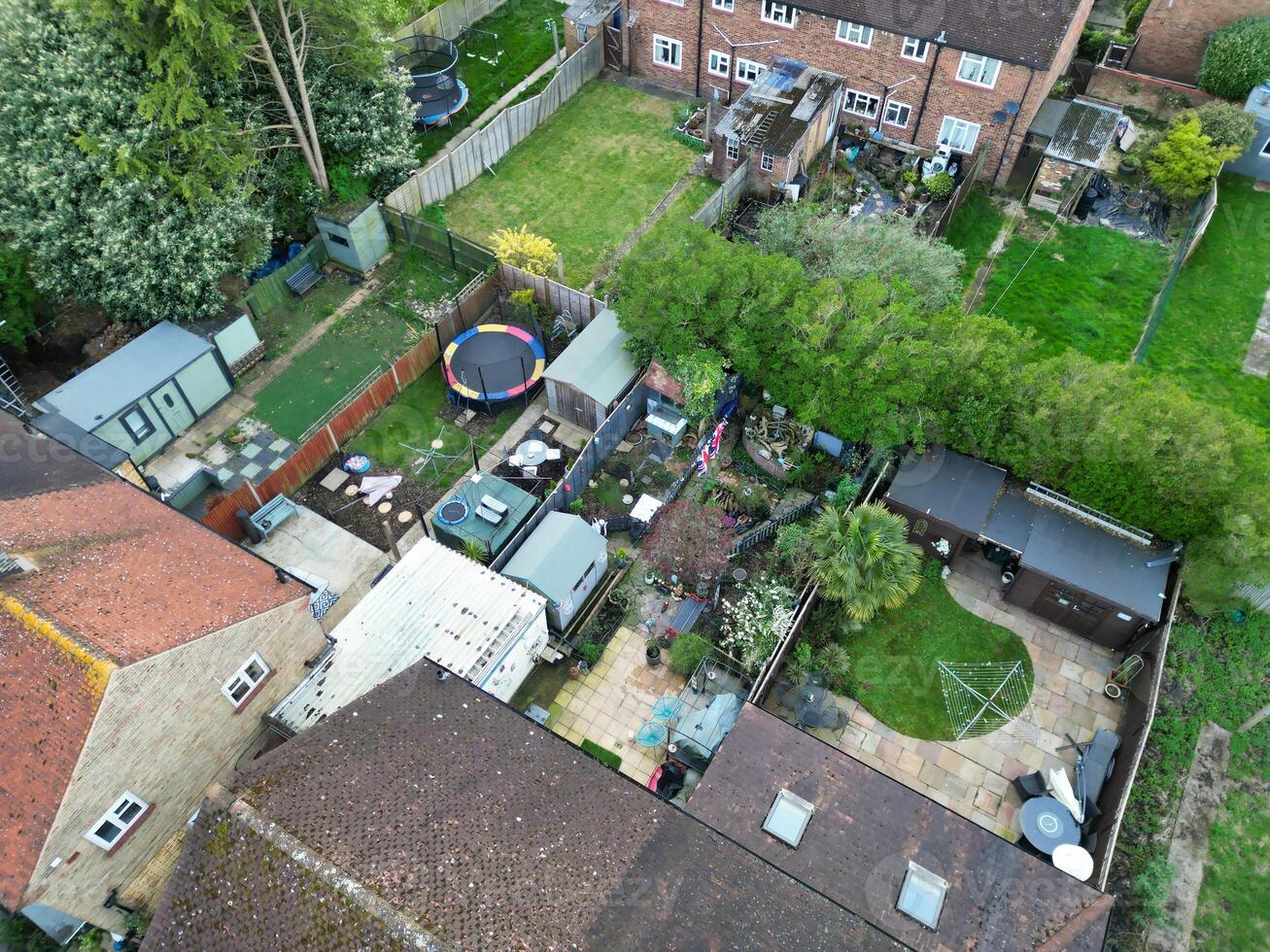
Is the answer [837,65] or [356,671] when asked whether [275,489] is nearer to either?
[356,671]

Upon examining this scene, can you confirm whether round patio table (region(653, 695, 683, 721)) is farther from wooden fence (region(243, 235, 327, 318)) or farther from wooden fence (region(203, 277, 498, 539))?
wooden fence (region(243, 235, 327, 318))

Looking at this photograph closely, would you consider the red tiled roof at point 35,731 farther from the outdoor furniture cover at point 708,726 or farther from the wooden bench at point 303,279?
the wooden bench at point 303,279

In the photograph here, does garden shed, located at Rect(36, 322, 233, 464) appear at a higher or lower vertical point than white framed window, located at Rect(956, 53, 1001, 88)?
lower

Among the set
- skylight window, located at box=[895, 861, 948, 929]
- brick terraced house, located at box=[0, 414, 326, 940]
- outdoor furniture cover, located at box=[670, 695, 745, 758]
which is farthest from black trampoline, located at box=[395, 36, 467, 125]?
skylight window, located at box=[895, 861, 948, 929]

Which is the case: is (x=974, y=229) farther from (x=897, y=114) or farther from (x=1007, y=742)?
(x=1007, y=742)

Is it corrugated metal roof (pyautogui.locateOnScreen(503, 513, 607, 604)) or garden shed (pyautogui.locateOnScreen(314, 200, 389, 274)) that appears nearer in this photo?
corrugated metal roof (pyautogui.locateOnScreen(503, 513, 607, 604))

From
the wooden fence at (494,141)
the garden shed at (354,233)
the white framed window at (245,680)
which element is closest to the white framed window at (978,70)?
the wooden fence at (494,141)
